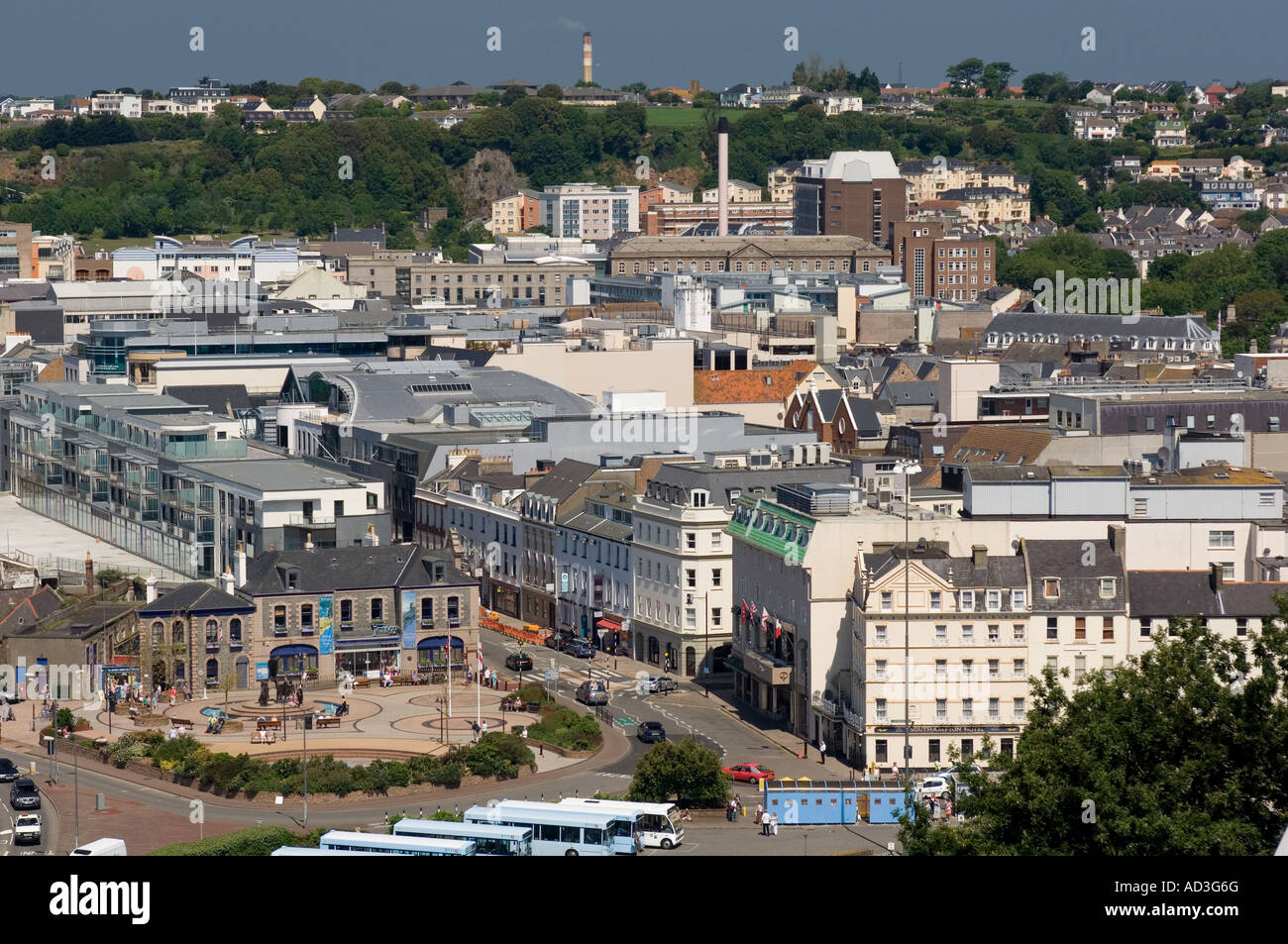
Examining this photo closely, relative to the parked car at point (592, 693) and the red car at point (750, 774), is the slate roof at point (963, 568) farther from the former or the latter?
the parked car at point (592, 693)

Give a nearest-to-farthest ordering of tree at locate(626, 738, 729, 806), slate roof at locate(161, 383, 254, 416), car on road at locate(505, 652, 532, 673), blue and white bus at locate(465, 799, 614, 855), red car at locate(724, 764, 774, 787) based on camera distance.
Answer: blue and white bus at locate(465, 799, 614, 855), tree at locate(626, 738, 729, 806), red car at locate(724, 764, 774, 787), car on road at locate(505, 652, 532, 673), slate roof at locate(161, 383, 254, 416)

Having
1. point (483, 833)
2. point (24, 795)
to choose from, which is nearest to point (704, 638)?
point (24, 795)

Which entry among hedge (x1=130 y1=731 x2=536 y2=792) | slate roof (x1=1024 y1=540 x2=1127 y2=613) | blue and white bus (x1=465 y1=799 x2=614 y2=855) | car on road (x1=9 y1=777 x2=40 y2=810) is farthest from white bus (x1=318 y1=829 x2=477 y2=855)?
slate roof (x1=1024 y1=540 x2=1127 y2=613)

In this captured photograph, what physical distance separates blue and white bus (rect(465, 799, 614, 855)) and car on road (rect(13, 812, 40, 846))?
1015 cm

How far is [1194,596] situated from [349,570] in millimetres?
26270

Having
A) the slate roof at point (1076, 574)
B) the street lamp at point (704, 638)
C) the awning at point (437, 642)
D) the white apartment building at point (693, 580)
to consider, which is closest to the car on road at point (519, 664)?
the awning at point (437, 642)

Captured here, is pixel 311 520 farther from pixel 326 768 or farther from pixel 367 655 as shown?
pixel 326 768

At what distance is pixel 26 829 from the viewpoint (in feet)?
179

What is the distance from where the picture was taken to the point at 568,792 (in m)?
Answer: 59.1

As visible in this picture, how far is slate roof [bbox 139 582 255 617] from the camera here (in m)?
71.3

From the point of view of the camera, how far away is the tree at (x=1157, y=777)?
35156 millimetres

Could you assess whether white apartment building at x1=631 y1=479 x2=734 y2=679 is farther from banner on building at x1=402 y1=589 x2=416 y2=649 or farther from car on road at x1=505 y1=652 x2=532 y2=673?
banner on building at x1=402 y1=589 x2=416 y2=649

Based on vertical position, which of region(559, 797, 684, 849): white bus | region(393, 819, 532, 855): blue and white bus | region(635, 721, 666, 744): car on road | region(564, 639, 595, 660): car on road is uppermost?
region(393, 819, 532, 855): blue and white bus
